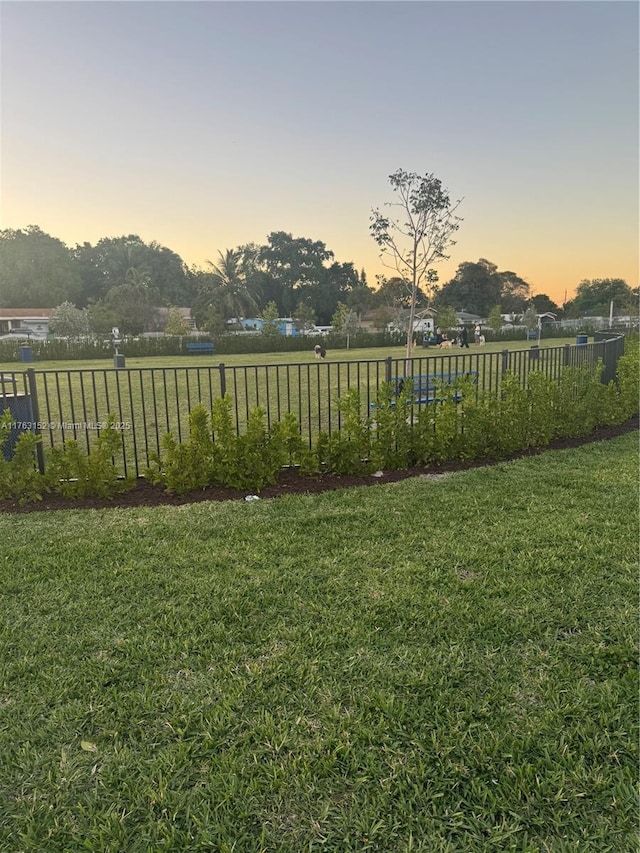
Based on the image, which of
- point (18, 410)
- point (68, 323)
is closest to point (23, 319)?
point (68, 323)

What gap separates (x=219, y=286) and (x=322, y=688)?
52.1 meters

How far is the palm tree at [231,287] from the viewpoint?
5041 centimetres

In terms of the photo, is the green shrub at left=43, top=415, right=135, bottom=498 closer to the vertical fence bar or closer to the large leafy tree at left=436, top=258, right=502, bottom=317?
the vertical fence bar

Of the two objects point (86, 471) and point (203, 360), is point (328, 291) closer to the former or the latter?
point (203, 360)

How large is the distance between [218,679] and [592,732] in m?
1.48

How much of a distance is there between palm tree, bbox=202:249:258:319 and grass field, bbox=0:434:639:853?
1930 inches

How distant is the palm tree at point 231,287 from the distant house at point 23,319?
58.5 ft

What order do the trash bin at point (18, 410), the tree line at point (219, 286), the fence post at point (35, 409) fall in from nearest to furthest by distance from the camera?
1. the fence post at point (35, 409)
2. the trash bin at point (18, 410)
3. the tree line at point (219, 286)

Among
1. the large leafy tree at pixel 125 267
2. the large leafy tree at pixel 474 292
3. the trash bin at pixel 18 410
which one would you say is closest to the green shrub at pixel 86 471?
the trash bin at pixel 18 410

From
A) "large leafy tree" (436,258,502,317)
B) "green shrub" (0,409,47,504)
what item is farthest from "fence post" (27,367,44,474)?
"large leafy tree" (436,258,502,317)

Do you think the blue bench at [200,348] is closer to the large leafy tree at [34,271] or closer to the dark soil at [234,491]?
A: the dark soil at [234,491]

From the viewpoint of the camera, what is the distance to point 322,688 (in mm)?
2113

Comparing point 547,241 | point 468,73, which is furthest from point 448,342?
point 468,73

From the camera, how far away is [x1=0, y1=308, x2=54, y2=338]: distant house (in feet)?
174
